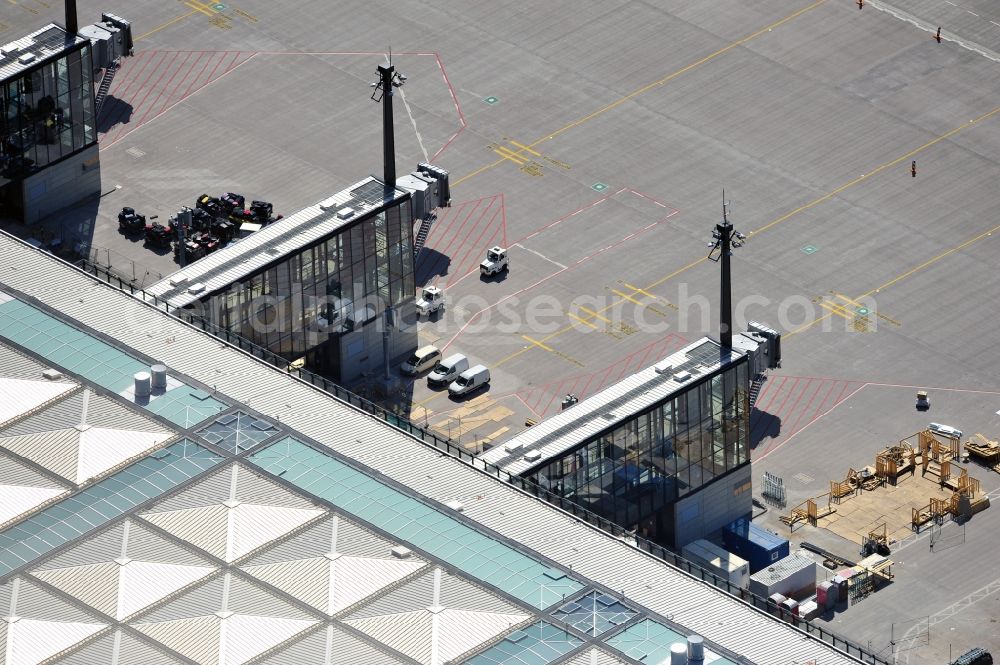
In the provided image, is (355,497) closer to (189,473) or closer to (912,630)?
(189,473)

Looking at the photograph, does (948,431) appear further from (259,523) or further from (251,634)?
(251,634)

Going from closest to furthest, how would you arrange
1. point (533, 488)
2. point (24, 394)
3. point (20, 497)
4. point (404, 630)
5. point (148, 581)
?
point (404, 630) → point (148, 581) → point (20, 497) → point (24, 394) → point (533, 488)

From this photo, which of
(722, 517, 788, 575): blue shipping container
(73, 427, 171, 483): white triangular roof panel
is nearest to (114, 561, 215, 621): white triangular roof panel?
(73, 427, 171, 483): white triangular roof panel

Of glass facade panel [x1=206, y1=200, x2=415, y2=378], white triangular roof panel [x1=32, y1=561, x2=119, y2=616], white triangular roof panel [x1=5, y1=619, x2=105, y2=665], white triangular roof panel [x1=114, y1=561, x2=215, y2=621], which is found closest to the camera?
white triangular roof panel [x1=5, y1=619, x2=105, y2=665]

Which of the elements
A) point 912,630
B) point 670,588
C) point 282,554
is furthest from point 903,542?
point 282,554

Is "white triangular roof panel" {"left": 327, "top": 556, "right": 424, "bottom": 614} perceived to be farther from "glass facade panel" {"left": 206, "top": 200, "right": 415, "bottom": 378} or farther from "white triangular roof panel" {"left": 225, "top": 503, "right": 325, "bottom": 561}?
"glass facade panel" {"left": 206, "top": 200, "right": 415, "bottom": 378}

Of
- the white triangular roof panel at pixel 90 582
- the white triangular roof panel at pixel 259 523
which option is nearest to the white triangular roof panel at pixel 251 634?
the white triangular roof panel at pixel 259 523

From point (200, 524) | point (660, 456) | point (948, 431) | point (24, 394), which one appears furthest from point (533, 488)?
point (948, 431)
